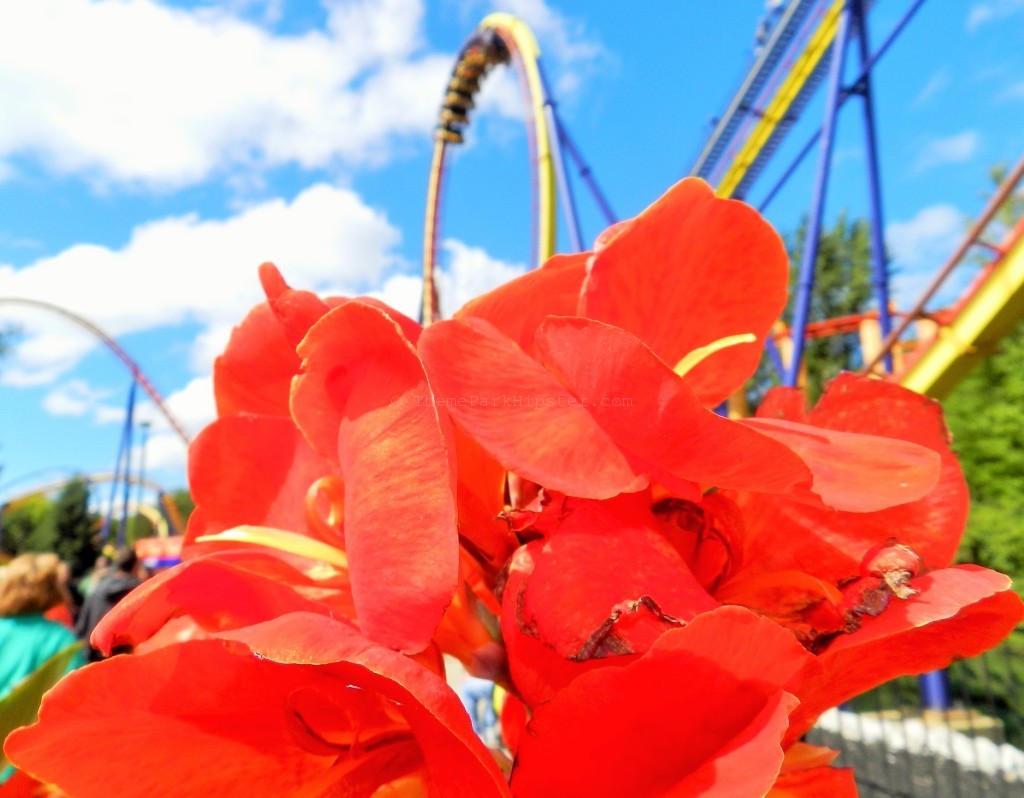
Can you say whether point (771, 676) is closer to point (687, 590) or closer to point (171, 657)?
point (687, 590)

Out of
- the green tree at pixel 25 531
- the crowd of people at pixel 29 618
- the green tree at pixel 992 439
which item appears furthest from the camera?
the green tree at pixel 25 531

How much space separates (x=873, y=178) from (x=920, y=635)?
506 centimetres

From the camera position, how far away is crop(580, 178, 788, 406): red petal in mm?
251

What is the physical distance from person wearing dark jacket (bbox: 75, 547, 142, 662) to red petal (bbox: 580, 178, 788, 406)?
2628 millimetres

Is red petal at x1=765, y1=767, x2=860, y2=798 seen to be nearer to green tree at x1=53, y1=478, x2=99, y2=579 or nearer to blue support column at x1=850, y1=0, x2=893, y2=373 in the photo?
blue support column at x1=850, y1=0, x2=893, y2=373

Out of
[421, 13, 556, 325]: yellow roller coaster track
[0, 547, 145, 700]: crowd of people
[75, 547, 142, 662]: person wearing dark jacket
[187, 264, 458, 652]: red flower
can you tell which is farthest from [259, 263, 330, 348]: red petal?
[421, 13, 556, 325]: yellow roller coaster track

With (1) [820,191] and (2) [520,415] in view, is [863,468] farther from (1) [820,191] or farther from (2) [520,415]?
(1) [820,191]

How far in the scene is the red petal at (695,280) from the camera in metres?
0.25

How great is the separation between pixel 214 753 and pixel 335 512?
0.08 metres

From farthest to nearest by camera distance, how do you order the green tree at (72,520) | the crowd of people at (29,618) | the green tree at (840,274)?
1. the green tree at (72,520)
2. the green tree at (840,274)
3. the crowd of people at (29,618)

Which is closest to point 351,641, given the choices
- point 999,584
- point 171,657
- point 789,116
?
point 171,657

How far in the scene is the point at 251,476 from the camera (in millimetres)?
311

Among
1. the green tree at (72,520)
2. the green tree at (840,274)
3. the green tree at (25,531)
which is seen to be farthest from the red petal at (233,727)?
the green tree at (72,520)

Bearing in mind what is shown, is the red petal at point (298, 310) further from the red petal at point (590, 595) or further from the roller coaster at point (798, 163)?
the roller coaster at point (798, 163)
